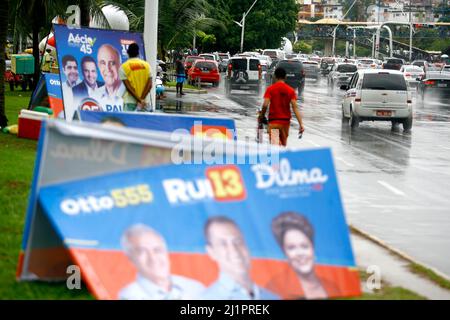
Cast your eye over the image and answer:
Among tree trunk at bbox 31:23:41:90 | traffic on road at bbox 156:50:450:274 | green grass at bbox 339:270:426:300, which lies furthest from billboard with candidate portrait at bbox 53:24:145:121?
tree trunk at bbox 31:23:41:90

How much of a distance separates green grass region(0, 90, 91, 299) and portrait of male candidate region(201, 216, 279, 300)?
1236mm

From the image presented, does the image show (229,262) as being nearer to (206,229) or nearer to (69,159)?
(206,229)

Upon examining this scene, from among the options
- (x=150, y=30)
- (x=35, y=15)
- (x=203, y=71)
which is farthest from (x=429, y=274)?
(x=203, y=71)

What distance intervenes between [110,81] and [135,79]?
2969 mm

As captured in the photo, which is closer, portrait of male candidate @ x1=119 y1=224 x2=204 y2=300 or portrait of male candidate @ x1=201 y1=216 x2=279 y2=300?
portrait of male candidate @ x1=119 y1=224 x2=204 y2=300

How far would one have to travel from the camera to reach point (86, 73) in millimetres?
20516

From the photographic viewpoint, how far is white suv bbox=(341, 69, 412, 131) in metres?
32.9

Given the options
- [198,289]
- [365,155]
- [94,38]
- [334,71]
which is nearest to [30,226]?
[198,289]

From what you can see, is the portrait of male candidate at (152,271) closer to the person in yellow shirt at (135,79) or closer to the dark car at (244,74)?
the person in yellow shirt at (135,79)

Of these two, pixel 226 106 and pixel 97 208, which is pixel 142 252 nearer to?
pixel 97 208

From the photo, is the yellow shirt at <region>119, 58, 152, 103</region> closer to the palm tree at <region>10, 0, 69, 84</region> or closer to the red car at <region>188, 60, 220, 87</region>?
the palm tree at <region>10, 0, 69, 84</region>

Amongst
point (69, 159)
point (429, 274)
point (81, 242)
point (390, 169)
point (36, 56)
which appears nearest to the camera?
point (81, 242)

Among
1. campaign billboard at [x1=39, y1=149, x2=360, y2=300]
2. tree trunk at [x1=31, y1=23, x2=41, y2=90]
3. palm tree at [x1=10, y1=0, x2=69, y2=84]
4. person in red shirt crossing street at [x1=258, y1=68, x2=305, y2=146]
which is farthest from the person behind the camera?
tree trunk at [x1=31, y1=23, x2=41, y2=90]
